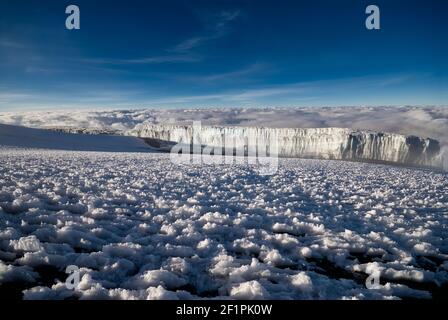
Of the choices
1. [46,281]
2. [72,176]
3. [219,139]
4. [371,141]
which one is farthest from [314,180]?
[219,139]

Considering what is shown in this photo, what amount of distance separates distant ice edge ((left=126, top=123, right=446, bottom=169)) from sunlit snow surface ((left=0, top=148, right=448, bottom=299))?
3843 inches

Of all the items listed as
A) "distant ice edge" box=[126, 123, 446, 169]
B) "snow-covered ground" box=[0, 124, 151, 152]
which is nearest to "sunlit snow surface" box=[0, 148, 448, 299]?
"snow-covered ground" box=[0, 124, 151, 152]

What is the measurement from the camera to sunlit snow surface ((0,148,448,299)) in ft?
16.5

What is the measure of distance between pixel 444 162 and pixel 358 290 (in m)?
145

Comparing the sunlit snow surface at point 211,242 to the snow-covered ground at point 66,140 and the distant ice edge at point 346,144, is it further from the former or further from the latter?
the distant ice edge at point 346,144

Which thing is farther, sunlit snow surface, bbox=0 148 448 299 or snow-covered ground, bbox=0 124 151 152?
snow-covered ground, bbox=0 124 151 152

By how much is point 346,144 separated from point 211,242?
128195mm

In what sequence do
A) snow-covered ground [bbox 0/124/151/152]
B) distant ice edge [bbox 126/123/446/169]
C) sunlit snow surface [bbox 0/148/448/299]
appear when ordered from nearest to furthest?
→ sunlit snow surface [bbox 0/148/448/299] < snow-covered ground [bbox 0/124/151/152] < distant ice edge [bbox 126/123/446/169]

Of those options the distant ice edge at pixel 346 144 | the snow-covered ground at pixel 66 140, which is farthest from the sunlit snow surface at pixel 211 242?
the distant ice edge at pixel 346 144

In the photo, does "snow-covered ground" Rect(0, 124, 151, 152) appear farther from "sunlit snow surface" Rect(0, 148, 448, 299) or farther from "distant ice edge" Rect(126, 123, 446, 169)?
"distant ice edge" Rect(126, 123, 446, 169)

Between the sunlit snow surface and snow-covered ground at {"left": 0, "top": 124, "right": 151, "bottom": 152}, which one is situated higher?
snow-covered ground at {"left": 0, "top": 124, "right": 151, "bottom": 152}

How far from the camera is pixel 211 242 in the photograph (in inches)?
265
